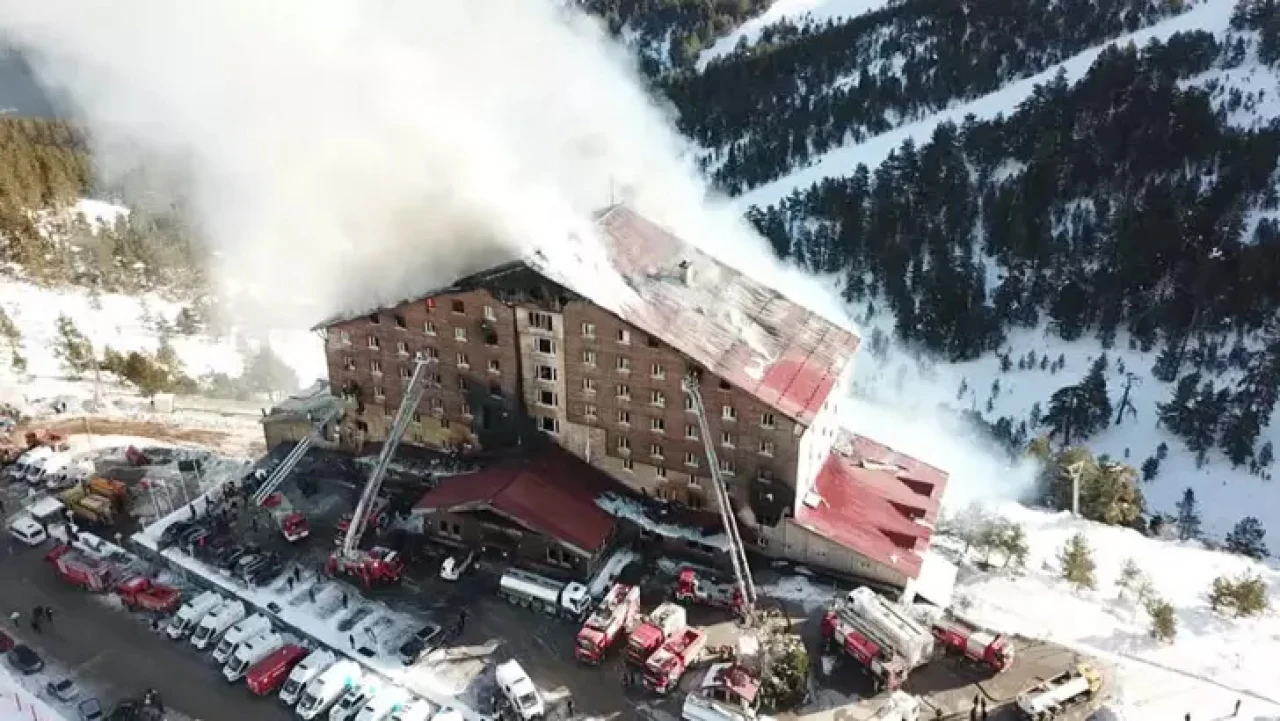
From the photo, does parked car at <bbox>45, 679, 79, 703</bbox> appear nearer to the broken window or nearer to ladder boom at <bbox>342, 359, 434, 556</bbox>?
ladder boom at <bbox>342, 359, 434, 556</bbox>

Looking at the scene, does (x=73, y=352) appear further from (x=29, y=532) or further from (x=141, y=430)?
(x=29, y=532)

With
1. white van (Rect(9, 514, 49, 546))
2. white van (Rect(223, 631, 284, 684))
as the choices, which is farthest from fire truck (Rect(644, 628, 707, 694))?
white van (Rect(9, 514, 49, 546))

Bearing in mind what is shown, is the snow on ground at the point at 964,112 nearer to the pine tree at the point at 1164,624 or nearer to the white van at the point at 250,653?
the pine tree at the point at 1164,624

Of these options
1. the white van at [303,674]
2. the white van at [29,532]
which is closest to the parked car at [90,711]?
the white van at [303,674]

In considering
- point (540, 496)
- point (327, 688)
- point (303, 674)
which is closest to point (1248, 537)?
point (540, 496)

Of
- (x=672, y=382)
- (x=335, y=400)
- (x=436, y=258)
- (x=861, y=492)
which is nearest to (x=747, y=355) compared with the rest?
(x=672, y=382)

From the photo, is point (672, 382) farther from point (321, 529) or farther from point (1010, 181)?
point (1010, 181)
